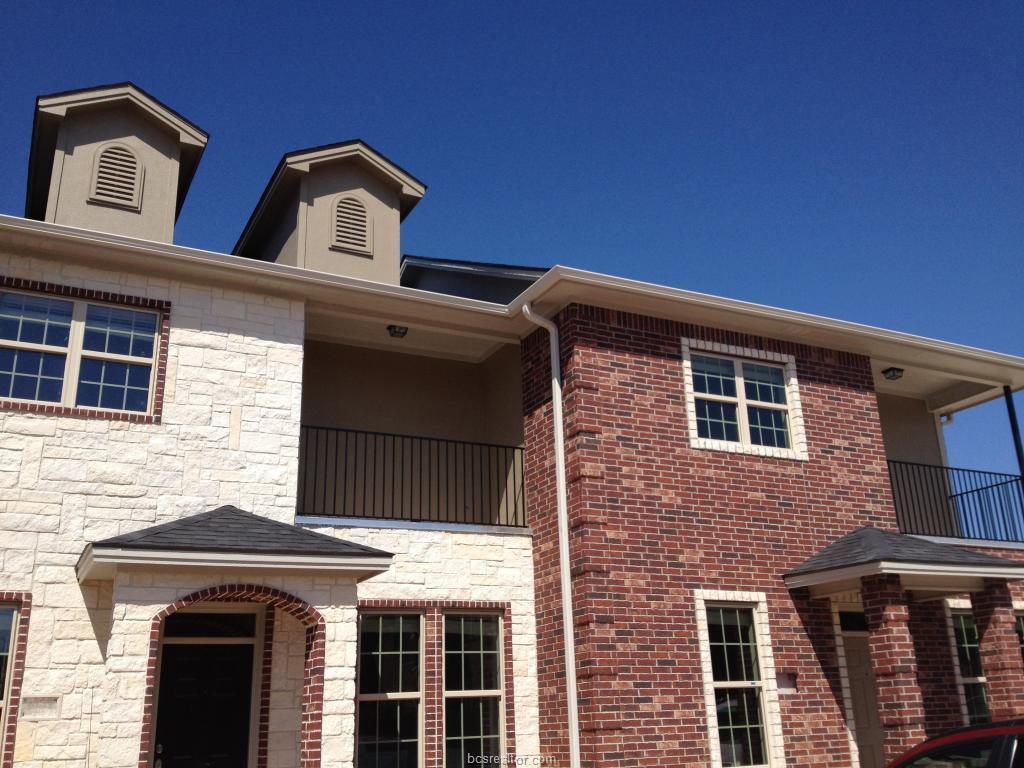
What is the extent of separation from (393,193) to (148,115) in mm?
3365

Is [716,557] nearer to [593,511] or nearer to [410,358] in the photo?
[593,511]

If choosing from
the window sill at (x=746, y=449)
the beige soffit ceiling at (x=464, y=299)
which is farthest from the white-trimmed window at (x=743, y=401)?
the beige soffit ceiling at (x=464, y=299)

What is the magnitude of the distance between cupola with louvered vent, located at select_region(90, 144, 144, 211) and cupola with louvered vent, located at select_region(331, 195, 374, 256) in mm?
2540

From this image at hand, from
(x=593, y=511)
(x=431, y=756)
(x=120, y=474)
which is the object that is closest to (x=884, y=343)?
(x=593, y=511)

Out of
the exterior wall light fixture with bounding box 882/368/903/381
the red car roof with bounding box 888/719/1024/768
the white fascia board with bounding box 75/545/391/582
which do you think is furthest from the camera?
the exterior wall light fixture with bounding box 882/368/903/381

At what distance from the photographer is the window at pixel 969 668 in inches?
498

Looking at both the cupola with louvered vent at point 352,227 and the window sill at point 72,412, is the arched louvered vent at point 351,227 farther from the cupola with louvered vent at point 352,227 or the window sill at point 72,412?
the window sill at point 72,412

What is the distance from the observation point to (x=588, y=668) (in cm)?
1051

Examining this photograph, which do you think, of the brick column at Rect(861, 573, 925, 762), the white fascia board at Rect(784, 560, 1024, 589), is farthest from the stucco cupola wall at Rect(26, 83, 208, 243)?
the brick column at Rect(861, 573, 925, 762)

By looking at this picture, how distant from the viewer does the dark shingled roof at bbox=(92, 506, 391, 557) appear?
28.7ft

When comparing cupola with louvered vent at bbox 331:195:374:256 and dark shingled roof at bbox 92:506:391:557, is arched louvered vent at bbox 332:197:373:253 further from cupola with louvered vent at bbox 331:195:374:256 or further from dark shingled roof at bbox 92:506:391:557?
dark shingled roof at bbox 92:506:391:557

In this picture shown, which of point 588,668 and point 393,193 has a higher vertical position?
point 393,193

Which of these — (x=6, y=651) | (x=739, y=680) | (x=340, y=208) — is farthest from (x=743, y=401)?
(x=6, y=651)

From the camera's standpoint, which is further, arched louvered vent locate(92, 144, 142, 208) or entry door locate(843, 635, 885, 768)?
entry door locate(843, 635, 885, 768)
